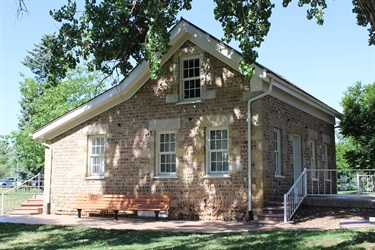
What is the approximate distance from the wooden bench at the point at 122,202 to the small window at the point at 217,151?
6.17ft

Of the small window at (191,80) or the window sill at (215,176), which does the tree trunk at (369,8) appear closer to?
the window sill at (215,176)

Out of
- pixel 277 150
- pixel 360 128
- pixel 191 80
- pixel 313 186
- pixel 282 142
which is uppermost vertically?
pixel 191 80

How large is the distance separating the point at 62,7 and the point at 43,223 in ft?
23.1

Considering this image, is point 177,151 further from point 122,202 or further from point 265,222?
point 265,222

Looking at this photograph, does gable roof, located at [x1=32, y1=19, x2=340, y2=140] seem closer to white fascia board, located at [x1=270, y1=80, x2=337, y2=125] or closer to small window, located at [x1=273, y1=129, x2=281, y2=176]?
white fascia board, located at [x1=270, y1=80, x2=337, y2=125]

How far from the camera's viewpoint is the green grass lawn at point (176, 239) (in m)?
9.17

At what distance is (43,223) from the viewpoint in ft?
49.3

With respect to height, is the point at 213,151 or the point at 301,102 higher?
the point at 301,102

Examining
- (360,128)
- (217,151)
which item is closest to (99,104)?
(217,151)

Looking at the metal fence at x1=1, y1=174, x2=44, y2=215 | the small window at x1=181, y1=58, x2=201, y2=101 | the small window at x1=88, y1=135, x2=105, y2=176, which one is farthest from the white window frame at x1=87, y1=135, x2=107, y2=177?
the small window at x1=181, y1=58, x2=201, y2=101

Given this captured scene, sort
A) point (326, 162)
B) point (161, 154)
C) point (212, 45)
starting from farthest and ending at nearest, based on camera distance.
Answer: point (326, 162), point (161, 154), point (212, 45)

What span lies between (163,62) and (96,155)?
4.62 metres

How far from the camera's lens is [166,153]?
640 inches

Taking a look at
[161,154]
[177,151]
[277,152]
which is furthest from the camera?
[161,154]
